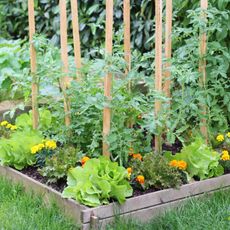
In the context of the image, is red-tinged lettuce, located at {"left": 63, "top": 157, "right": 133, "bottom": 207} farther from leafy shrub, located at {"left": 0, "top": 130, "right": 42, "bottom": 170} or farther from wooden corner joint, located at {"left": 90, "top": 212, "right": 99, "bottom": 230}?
leafy shrub, located at {"left": 0, "top": 130, "right": 42, "bottom": 170}

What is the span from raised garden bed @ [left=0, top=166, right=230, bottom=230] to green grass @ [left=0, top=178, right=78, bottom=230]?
56 mm

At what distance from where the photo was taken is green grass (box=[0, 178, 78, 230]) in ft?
13.1

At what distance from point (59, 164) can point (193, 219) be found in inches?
39.4

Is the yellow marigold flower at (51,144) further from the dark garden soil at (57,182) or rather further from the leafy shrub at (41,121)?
the leafy shrub at (41,121)

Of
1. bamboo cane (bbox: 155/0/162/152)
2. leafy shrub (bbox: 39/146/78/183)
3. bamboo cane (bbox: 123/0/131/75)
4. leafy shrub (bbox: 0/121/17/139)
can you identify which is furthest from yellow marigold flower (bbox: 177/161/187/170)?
leafy shrub (bbox: 0/121/17/139)

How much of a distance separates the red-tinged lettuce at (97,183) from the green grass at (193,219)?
18cm

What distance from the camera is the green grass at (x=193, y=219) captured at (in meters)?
3.99

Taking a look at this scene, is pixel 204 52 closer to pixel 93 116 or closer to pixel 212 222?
pixel 93 116

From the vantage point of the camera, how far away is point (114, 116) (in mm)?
4602

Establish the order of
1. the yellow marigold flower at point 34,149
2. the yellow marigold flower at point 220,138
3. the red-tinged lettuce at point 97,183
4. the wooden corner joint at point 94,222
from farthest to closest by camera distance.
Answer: the yellow marigold flower at point 220,138 → the yellow marigold flower at point 34,149 → the red-tinged lettuce at point 97,183 → the wooden corner joint at point 94,222

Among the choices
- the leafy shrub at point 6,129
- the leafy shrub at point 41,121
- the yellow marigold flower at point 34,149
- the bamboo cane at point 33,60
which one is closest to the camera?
the yellow marigold flower at point 34,149

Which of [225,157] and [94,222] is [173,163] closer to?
[225,157]

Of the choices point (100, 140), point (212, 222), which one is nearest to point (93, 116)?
point (100, 140)

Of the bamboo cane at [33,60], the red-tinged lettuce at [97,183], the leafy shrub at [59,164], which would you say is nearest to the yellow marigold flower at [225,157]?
the red-tinged lettuce at [97,183]
